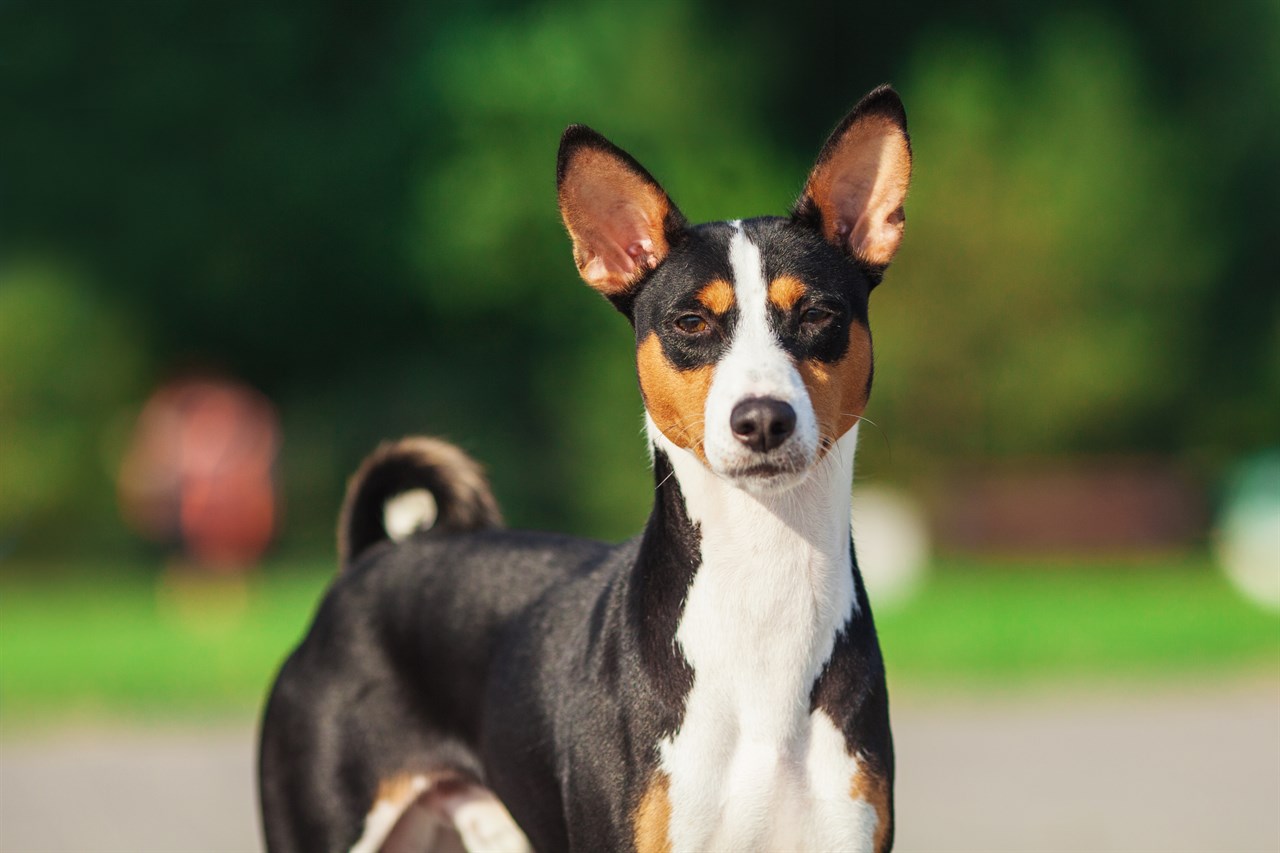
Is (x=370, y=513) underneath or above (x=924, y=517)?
underneath

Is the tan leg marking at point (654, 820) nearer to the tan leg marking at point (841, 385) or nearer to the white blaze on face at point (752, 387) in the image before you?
the white blaze on face at point (752, 387)

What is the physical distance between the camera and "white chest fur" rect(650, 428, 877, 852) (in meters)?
3.79

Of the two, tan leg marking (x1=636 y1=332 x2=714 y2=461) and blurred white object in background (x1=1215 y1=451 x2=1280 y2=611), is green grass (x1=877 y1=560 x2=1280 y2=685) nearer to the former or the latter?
blurred white object in background (x1=1215 y1=451 x2=1280 y2=611)

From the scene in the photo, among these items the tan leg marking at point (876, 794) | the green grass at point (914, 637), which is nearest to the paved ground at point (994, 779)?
the green grass at point (914, 637)

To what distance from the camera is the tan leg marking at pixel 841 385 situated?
3824 millimetres

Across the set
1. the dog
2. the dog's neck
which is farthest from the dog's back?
the dog's neck

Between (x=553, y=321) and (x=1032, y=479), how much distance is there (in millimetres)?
8250

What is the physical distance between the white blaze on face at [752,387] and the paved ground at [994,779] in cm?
419

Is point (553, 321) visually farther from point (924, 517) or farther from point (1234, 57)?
point (1234, 57)

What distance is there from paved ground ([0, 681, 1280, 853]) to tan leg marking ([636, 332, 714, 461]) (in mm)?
4066

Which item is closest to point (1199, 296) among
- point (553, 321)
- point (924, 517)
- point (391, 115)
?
point (924, 517)

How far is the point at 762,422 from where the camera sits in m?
3.63

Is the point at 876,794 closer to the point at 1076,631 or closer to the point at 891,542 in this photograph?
the point at 1076,631

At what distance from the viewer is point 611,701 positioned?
4023 mm
